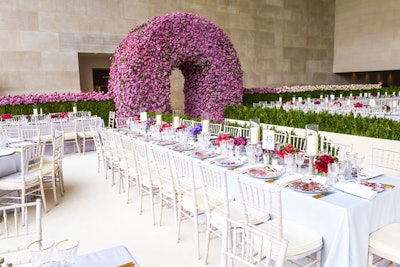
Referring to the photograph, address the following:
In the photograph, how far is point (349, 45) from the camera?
64.9 ft

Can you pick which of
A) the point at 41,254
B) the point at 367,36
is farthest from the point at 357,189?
the point at 367,36

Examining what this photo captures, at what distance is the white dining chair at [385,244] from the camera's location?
224 centimetres

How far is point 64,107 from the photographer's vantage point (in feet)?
32.2

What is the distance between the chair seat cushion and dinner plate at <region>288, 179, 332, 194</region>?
1.49ft

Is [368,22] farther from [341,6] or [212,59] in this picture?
[212,59]

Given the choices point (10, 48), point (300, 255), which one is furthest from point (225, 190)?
point (10, 48)

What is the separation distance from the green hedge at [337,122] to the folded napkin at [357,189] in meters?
2.49

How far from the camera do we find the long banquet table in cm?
226

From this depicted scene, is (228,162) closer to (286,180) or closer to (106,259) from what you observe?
(286,180)

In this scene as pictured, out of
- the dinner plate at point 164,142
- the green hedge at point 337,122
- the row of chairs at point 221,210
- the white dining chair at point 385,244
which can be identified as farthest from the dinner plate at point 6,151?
the green hedge at point 337,122

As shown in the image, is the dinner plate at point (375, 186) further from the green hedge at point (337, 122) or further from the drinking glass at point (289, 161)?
the green hedge at point (337, 122)

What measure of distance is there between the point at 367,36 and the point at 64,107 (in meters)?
17.3

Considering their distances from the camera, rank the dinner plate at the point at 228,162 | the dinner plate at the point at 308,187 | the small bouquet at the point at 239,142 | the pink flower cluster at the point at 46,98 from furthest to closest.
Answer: the pink flower cluster at the point at 46,98 → the small bouquet at the point at 239,142 → the dinner plate at the point at 228,162 → the dinner plate at the point at 308,187

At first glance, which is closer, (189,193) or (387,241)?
(387,241)
